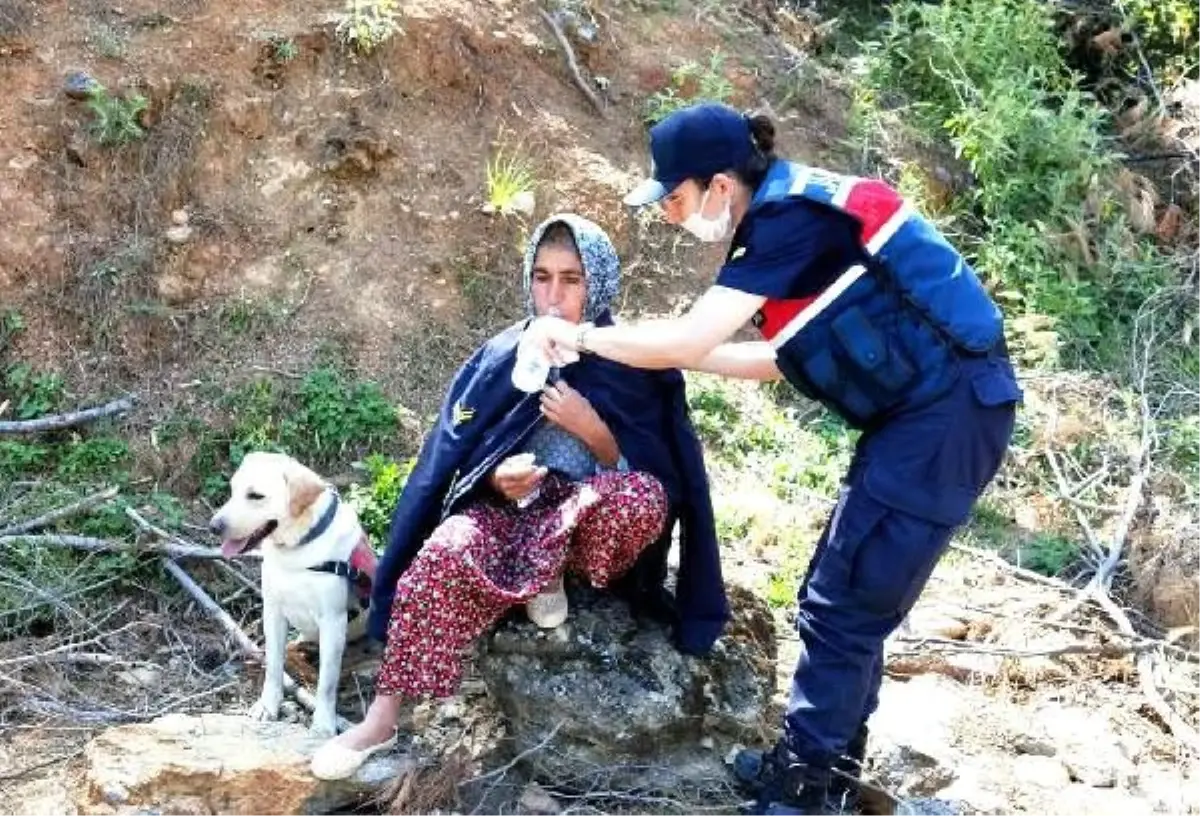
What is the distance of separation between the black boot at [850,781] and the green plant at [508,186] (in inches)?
124

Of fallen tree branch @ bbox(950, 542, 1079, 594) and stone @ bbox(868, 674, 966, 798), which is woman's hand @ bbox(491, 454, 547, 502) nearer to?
stone @ bbox(868, 674, 966, 798)

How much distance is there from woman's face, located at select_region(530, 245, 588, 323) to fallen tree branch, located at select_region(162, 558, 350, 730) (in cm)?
130

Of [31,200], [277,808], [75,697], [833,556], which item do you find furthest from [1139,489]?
[31,200]

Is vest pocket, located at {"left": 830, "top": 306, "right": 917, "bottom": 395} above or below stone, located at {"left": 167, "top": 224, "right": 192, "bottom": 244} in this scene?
above

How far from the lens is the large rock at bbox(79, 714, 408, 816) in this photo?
11.1 feet

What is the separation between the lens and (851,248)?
3.18 m

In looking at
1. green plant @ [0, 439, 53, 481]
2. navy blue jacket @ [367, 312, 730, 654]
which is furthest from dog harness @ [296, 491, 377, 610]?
green plant @ [0, 439, 53, 481]

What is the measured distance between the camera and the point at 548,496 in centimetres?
375

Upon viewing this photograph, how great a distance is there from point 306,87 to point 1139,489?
13.1 ft

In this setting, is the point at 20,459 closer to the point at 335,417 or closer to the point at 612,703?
the point at 335,417

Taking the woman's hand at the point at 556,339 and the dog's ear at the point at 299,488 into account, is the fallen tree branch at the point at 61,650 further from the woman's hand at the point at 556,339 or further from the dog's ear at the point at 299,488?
the woman's hand at the point at 556,339

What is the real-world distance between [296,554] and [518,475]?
66 centimetres

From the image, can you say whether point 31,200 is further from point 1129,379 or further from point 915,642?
point 1129,379

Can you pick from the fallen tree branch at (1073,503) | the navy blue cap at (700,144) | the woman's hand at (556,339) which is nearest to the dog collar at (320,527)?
the woman's hand at (556,339)
